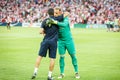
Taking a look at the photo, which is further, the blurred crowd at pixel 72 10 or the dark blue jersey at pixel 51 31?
the blurred crowd at pixel 72 10

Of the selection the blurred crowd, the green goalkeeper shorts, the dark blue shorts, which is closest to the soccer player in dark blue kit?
the dark blue shorts

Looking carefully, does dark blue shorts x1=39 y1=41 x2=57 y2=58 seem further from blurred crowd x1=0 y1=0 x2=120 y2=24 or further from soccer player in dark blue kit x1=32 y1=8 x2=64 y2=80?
blurred crowd x1=0 y1=0 x2=120 y2=24

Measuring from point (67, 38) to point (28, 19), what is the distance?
4011 cm

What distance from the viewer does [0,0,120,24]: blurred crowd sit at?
1881 inches

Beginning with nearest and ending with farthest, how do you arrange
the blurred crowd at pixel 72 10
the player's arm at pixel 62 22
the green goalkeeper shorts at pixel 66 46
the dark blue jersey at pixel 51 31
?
the player's arm at pixel 62 22 < the dark blue jersey at pixel 51 31 < the green goalkeeper shorts at pixel 66 46 < the blurred crowd at pixel 72 10

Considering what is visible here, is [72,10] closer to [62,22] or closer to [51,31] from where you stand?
[62,22]

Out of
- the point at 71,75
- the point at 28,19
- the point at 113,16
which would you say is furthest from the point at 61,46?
the point at 28,19

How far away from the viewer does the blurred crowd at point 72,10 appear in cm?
4778

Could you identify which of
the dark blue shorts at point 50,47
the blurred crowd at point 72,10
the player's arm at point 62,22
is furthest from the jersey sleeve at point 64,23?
the blurred crowd at point 72,10

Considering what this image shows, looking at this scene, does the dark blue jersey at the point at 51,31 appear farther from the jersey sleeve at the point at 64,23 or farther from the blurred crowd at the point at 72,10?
the blurred crowd at the point at 72,10

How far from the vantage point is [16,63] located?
15547 mm

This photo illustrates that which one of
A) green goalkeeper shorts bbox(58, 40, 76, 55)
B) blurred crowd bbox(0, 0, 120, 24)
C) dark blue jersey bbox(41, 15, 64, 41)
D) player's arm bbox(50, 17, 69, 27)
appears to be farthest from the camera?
blurred crowd bbox(0, 0, 120, 24)

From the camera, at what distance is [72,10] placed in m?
50.2

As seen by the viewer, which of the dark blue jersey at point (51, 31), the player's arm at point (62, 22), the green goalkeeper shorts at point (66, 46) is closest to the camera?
the player's arm at point (62, 22)
